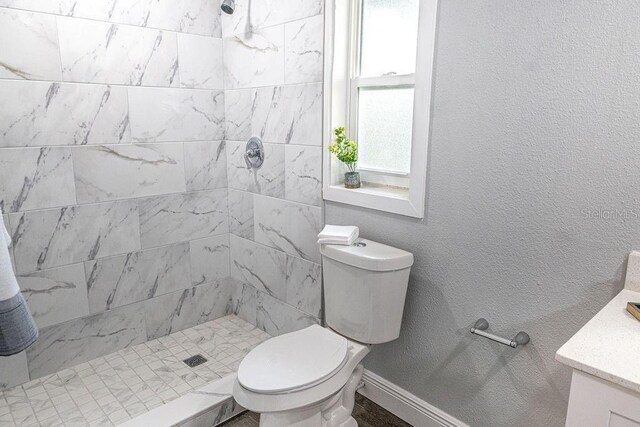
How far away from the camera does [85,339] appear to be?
7.68 feet

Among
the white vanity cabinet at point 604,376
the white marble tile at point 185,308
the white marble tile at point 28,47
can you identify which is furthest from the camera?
the white marble tile at point 185,308

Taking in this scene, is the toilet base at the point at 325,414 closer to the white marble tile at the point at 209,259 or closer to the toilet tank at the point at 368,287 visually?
the toilet tank at the point at 368,287

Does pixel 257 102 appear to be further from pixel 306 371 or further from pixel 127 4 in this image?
pixel 306 371

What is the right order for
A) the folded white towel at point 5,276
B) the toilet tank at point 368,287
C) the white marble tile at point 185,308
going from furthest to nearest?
1. the white marble tile at point 185,308
2. the toilet tank at point 368,287
3. the folded white towel at point 5,276

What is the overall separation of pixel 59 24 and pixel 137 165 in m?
0.74

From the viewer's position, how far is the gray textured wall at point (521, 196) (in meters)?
1.29

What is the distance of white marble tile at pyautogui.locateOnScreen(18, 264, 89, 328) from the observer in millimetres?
2143

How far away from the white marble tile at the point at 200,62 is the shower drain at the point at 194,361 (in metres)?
1.52

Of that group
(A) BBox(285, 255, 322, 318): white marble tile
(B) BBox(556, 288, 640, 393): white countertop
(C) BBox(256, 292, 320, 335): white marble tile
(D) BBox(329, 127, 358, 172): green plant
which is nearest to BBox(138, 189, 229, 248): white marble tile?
(C) BBox(256, 292, 320, 335): white marble tile

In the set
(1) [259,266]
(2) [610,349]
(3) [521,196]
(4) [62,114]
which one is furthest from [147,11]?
(2) [610,349]

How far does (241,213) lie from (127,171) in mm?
691

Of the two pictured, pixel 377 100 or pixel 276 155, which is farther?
pixel 276 155

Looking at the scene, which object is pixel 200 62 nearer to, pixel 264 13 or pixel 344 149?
pixel 264 13

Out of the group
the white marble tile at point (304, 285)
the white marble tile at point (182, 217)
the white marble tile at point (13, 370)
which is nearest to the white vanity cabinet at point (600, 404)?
the white marble tile at point (304, 285)
